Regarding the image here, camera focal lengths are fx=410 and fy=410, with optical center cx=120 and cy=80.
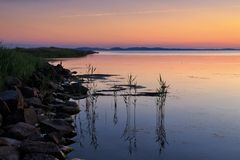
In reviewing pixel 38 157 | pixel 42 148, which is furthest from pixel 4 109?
pixel 38 157

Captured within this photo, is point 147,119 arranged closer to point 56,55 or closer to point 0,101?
point 0,101

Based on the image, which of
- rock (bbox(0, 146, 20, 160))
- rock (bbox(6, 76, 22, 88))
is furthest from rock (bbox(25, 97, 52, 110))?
rock (bbox(0, 146, 20, 160))

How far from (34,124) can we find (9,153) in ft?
11.9

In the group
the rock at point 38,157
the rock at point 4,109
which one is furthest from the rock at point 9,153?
the rock at point 4,109

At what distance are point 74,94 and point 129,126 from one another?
7432mm

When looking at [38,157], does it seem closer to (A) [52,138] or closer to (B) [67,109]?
(A) [52,138]

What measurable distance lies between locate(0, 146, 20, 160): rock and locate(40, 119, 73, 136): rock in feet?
9.68

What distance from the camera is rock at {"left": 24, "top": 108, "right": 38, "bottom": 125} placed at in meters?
12.5

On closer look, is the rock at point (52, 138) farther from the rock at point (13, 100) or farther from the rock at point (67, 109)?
the rock at point (67, 109)

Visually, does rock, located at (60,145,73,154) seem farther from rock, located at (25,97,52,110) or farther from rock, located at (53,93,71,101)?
rock, located at (53,93,71,101)

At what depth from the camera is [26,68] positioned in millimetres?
22062

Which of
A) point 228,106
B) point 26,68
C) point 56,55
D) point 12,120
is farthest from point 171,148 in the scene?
point 56,55

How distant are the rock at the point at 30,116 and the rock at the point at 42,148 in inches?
102

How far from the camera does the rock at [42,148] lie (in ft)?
31.4
